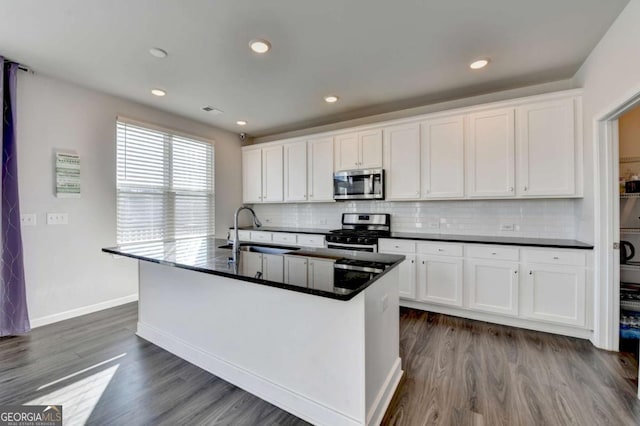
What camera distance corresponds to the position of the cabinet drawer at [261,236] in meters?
4.66

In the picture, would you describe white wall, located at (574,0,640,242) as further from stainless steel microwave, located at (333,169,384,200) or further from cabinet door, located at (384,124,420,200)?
stainless steel microwave, located at (333,169,384,200)

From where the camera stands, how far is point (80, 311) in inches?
127

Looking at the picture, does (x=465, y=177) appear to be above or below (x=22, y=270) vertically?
above

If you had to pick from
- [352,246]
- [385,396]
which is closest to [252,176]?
[352,246]

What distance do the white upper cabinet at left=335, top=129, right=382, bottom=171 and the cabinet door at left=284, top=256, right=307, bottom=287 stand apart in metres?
2.43

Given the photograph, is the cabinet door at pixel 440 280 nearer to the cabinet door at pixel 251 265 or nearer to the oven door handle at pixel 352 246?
the oven door handle at pixel 352 246

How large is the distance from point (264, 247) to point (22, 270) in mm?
2423

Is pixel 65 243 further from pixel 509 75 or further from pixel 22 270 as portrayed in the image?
pixel 509 75

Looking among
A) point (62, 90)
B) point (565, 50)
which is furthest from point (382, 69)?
point (62, 90)

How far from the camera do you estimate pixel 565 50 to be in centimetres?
250

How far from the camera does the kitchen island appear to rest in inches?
57.7

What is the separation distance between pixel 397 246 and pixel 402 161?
116 centimetres

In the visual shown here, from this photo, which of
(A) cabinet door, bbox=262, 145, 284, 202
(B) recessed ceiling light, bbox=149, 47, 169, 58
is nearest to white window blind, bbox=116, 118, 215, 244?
(A) cabinet door, bbox=262, 145, 284, 202

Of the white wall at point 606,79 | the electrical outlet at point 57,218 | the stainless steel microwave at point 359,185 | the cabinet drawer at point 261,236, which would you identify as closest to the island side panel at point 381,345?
the stainless steel microwave at point 359,185
